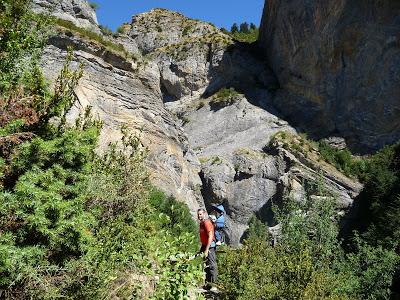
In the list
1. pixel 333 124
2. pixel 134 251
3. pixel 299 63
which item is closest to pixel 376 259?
pixel 134 251

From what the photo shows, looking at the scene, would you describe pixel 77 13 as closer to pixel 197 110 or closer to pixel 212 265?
pixel 197 110

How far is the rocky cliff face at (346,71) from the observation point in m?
33.6

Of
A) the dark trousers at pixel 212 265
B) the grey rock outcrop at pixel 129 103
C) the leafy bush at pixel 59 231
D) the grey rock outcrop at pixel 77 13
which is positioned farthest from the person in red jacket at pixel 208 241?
the grey rock outcrop at pixel 77 13

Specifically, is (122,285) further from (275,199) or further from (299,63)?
(299,63)

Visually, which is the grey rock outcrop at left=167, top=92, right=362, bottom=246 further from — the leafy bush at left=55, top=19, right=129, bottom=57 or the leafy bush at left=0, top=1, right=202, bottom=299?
the leafy bush at left=0, top=1, right=202, bottom=299

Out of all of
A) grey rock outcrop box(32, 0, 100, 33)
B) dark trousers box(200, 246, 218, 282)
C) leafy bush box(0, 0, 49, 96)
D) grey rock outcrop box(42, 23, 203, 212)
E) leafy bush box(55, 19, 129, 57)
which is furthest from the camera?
grey rock outcrop box(32, 0, 100, 33)

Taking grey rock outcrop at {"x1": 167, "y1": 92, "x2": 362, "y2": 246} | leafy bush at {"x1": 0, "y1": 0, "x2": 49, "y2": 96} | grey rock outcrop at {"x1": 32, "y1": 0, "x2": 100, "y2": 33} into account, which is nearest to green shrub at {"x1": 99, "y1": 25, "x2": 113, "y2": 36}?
grey rock outcrop at {"x1": 32, "y1": 0, "x2": 100, "y2": 33}

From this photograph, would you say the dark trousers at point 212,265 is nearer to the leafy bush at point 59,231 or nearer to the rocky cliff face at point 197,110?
the leafy bush at point 59,231

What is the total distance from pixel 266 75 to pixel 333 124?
350 inches

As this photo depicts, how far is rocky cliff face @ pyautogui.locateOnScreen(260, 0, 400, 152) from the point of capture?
33625 mm

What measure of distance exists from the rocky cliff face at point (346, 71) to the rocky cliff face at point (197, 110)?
9.61ft

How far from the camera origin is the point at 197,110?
4022 cm

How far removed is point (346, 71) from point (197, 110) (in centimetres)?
1339

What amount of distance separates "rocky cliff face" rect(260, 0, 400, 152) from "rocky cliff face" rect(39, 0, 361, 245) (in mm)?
2928
